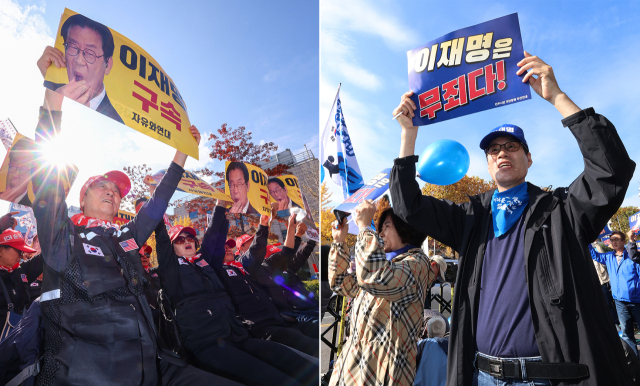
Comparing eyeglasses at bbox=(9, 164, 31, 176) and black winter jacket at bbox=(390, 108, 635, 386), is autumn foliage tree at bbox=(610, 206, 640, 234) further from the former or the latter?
eyeglasses at bbox=(9, 164, 31, 176)

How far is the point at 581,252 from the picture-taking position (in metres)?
1.45

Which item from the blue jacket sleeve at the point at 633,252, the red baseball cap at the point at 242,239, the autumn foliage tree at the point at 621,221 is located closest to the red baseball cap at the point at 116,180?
the red baseball cap at the point at 242,239

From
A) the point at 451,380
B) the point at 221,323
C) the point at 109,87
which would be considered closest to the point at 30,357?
the point at 221,323

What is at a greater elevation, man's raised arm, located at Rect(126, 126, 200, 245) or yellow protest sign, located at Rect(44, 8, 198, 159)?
yellow protest sign, located at Rect(44, 8, 198, 159)

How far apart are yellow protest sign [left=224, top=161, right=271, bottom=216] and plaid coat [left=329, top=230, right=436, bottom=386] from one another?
294 centimetres

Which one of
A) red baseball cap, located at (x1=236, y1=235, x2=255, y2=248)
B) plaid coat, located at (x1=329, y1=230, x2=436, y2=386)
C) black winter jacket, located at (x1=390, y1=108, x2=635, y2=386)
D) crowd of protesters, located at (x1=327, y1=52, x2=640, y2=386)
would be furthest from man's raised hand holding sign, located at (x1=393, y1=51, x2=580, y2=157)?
red baseball cap, located at (x1=236, y1=235, x2=255, y2=248)

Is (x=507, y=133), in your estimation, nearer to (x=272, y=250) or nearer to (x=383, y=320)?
(x=383, y=320)

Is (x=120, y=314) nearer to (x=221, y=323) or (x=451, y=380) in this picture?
(x=221, y=323)

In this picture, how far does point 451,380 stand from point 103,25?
374 centimetres

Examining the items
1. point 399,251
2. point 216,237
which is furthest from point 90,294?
point 399,251

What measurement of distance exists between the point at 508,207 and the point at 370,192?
1318mm

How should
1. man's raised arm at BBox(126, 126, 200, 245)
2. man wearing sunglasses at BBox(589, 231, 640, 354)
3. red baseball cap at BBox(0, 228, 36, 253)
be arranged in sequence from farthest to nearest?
man wearing sunglasses at BBox(589, 231, 640, 354), man's raised arm at BBox(126, 126, 200, 245), red baseball cap at BBox(0, 228, 36, 253)

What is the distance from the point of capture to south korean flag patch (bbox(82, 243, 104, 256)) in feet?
9.68

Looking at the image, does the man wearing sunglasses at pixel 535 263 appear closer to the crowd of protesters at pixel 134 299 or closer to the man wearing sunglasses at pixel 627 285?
the crowd of protesters at pixel 134 299
